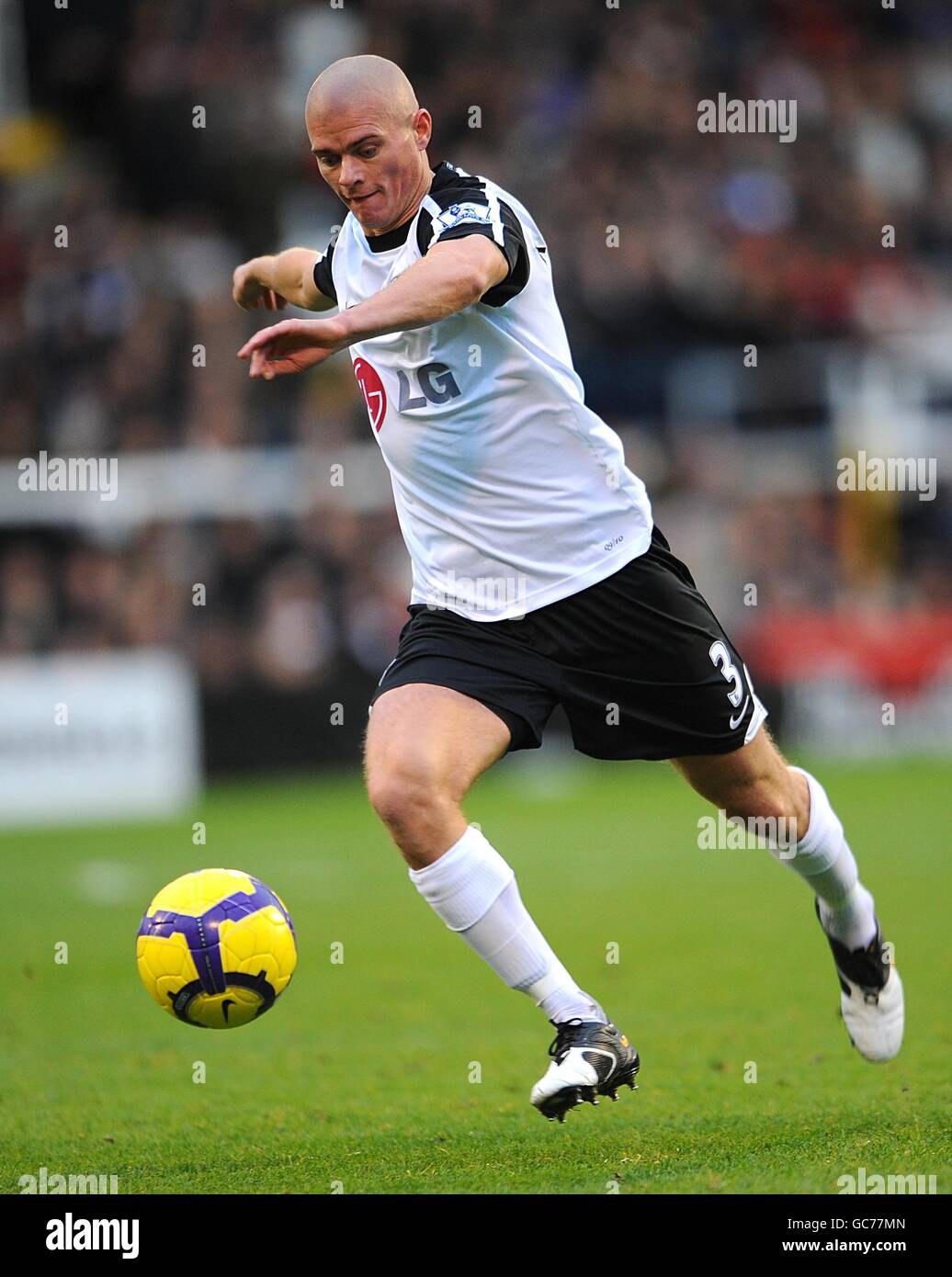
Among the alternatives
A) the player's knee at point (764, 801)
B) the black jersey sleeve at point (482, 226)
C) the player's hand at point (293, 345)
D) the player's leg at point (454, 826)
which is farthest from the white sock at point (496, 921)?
the black jersey sleeve at point (482, 226)

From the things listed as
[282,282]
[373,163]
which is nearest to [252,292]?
[282,282]

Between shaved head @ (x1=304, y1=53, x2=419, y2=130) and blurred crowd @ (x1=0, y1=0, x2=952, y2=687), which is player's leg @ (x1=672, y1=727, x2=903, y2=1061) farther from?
blurred crowd @ (x1=0, y1=0, x2=952, y2=687)

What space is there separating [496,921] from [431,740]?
1.69ft

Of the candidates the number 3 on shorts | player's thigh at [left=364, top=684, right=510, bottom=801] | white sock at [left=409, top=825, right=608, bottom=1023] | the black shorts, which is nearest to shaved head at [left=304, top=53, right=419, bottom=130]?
the black shorts

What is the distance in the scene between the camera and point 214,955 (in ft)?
16.3

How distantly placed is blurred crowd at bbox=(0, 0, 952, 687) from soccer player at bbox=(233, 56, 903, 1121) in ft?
35.2

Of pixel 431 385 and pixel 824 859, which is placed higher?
pixel 431 385

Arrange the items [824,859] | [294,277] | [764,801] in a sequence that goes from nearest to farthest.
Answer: [764,801], [824,859], [294,277]

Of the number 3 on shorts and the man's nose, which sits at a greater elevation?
the man's nose

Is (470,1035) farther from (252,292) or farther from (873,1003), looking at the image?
(252,292)

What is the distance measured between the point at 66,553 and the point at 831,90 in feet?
38.7

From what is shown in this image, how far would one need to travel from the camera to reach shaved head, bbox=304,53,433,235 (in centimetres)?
469

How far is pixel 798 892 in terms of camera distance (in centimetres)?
1003

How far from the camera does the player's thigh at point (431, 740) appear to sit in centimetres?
459
